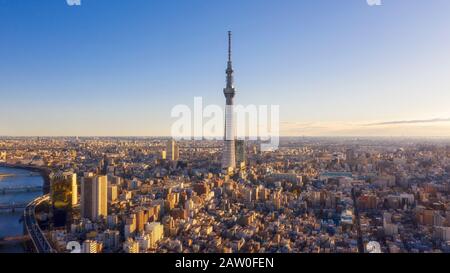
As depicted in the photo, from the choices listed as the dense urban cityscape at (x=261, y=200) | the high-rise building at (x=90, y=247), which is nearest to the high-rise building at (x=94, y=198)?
the dense urban cityscape at (x=261, y=200)

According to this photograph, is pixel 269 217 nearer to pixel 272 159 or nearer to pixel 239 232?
pixel 239 232

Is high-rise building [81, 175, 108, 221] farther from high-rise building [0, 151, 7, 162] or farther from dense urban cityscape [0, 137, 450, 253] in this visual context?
high-rise building [0, 151, 7, 162]

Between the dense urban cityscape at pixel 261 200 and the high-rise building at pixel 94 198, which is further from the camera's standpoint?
the high-rise building at pixel 94 198

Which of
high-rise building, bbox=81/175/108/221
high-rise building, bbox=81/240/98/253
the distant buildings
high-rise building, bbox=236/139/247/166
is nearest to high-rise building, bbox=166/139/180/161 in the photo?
the distant buildings

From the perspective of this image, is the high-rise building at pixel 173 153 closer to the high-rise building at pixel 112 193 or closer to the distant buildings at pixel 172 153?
the distant buildings at pixel 172 153
